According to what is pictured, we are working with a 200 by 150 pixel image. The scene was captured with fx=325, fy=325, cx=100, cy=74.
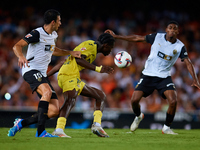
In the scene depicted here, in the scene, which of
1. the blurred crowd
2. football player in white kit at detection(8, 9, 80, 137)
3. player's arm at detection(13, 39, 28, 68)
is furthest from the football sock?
the blurred crowd

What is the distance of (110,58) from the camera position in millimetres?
13797

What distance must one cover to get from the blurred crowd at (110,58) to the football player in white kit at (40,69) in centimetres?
424

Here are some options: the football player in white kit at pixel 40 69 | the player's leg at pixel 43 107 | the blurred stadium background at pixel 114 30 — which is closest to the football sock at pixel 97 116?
the football player in white kit at pixel 40 69

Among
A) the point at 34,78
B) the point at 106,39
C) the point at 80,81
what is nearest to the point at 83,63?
the point at 80,81

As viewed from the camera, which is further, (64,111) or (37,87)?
(64,111)

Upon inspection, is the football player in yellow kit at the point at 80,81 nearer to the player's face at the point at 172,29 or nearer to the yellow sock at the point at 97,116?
the yellow sock at the point at 97,116

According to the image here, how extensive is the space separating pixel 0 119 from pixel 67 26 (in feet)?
24.3

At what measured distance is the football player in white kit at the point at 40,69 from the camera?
556 centimetres

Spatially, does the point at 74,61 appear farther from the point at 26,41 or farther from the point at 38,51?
the point at 26,41

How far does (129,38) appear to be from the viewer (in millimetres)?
7500

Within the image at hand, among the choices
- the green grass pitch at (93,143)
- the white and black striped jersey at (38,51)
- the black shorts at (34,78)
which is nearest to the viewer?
the green grass pitch at (93,143)

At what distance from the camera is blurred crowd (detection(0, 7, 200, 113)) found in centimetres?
1197

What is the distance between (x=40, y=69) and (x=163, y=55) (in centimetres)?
292

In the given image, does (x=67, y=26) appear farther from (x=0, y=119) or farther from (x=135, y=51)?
(x=0, y=119)
